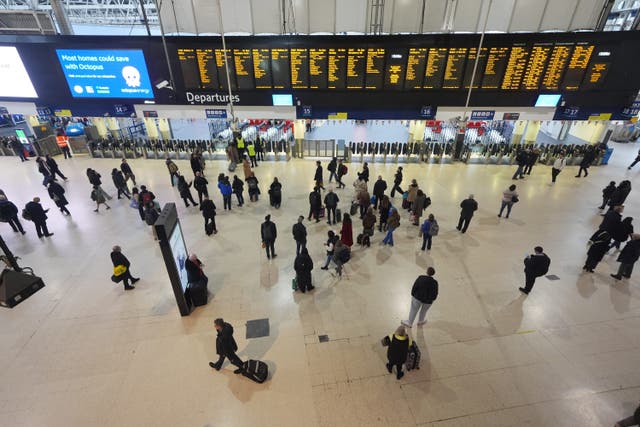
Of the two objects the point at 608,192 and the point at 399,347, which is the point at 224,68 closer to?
the point at 399,347

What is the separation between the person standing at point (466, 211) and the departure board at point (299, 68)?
8051mm

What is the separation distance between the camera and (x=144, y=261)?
7.88 m

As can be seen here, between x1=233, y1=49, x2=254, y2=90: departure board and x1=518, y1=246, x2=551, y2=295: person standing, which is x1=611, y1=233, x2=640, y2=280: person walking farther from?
x1=233, y1=49, x2=254, y2=90: departure board

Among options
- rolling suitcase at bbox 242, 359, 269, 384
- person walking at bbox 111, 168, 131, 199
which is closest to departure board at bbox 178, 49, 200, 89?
person walking at bbox 111, 168, 131, 199

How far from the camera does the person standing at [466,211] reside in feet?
28.0

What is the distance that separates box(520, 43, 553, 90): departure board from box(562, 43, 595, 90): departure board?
3.27 ft

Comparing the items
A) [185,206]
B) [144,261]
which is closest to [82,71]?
[185,206]

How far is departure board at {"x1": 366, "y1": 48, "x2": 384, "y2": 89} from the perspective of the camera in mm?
11922

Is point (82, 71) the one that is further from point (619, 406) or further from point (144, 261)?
point (619, 406)

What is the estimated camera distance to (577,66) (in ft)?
39.8

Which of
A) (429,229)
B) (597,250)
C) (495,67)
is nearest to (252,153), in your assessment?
(429,229)

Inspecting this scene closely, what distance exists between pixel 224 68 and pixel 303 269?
10123 millimetres

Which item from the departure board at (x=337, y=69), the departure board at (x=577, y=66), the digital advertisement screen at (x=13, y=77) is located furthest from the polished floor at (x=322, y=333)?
the digital advertisement screen at (x=13, y=77)

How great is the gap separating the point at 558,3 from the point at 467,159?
685 cm
